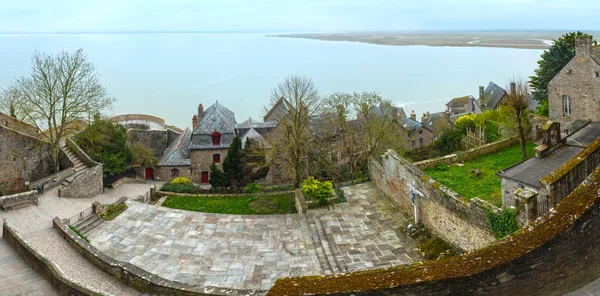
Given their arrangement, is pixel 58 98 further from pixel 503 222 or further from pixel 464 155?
pixel 503 222

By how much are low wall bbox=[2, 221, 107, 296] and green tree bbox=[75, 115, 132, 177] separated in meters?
14.3

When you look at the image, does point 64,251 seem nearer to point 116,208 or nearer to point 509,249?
point 116,208

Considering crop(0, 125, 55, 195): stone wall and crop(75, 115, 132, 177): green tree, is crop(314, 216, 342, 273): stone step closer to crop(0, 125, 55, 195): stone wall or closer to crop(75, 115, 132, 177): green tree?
crop(0, 125, 55, 195): stone wall

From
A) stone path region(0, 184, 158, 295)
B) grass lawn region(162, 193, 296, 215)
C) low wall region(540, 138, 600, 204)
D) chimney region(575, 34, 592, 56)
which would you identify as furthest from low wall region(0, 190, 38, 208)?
chimney region(575, 34, 592, 56)

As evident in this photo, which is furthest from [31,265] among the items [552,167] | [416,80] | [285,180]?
[416,80]

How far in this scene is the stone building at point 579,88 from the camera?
21.2 meters

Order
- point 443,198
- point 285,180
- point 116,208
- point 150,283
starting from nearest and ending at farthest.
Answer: point 150,283
point 443,198
point 116,208
point 285,180

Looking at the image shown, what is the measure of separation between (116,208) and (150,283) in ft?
28.3

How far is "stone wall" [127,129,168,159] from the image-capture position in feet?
119

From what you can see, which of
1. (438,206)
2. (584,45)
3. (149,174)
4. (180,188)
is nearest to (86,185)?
(180,188)

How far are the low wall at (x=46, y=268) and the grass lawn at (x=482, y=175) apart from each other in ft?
36.4

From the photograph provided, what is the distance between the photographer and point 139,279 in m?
11.7

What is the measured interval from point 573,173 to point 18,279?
1270 cm

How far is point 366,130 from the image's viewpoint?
24.8 m
